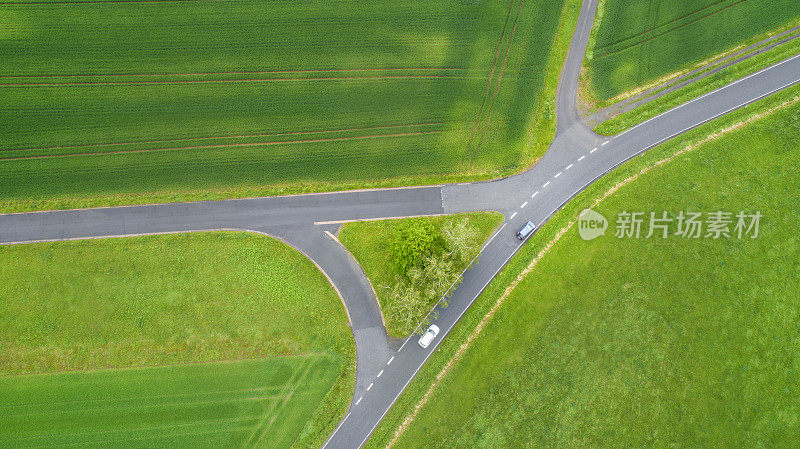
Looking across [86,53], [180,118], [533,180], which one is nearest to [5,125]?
[86,53]

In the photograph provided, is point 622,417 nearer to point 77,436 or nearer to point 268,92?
point 268,92

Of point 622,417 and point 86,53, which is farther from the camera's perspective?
point 86,53

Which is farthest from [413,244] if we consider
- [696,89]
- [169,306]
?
[696,89]

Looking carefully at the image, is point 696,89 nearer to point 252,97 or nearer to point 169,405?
point 252,97

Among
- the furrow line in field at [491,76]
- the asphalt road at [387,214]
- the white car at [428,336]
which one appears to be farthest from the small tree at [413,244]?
the furrow line in field at [491,76]

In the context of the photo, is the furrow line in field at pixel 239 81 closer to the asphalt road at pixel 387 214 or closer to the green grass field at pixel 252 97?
the green grass field at pixel 252 97

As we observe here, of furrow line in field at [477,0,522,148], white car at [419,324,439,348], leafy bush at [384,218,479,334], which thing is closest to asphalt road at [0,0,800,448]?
white car at [419,324,439,348]
